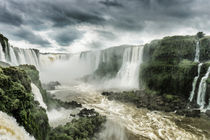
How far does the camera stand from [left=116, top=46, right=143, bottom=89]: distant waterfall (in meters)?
34.2

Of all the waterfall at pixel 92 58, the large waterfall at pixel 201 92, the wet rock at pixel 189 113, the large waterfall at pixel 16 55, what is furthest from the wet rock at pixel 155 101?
the waterfall at pixel 92 58

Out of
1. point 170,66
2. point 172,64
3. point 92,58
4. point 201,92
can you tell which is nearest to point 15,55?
point 92,58

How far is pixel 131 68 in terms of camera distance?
3553 centimetres

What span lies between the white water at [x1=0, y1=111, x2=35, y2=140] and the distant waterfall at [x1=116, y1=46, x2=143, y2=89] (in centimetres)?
2909

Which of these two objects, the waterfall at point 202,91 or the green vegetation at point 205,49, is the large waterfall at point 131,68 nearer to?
the green vegetation at point 205,49

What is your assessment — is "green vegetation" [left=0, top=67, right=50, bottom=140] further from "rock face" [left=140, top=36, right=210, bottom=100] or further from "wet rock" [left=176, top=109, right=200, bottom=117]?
"rock face" [left=140, top=36, right=210, bottom=100]

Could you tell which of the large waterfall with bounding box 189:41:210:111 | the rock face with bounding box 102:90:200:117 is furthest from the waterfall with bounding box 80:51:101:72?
the large waterfall with bounding box 189:41:210:111

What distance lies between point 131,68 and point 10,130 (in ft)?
107

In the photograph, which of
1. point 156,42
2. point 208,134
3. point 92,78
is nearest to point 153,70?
point 156,42

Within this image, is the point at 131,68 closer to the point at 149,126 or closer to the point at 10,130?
the point at 149,126

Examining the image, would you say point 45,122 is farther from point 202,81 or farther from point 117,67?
point 117,67

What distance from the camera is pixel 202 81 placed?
20703 millimetres

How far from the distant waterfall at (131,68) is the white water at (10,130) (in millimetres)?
29085

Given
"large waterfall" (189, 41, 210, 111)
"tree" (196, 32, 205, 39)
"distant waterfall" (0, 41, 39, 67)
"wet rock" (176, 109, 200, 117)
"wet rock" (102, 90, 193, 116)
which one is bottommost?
"wet rock" (176, 109, 200, 117)
